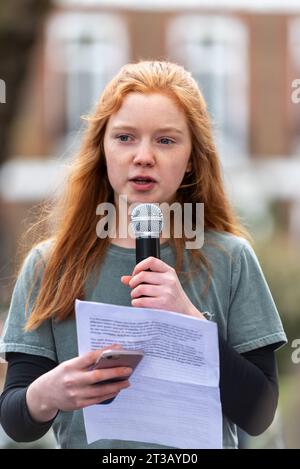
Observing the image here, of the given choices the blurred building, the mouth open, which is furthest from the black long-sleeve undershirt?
the blurred building

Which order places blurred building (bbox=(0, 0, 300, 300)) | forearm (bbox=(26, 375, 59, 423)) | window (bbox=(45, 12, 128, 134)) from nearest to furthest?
forearm (bbox=(26, 375, 59, 423)) < window (bbox=(45, 12, 128, 134)) < blurred building (bbox=(0, 0, 300, 300))

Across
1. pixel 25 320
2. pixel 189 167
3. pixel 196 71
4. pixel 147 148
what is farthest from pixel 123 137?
pixel 196 71

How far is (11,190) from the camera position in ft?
51.4

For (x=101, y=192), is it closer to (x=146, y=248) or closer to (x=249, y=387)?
(x=146, y=248)

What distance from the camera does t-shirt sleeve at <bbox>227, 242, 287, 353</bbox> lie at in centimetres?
199

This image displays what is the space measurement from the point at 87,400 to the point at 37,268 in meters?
0.34

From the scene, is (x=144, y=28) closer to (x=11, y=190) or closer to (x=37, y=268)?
(x=11, y=190)

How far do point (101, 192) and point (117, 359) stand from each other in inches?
17.4

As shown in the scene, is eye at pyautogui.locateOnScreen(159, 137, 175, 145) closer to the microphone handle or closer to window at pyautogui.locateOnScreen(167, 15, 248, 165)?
the microphone handle

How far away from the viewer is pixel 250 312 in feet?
6.56

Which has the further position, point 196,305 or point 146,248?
point 196,305

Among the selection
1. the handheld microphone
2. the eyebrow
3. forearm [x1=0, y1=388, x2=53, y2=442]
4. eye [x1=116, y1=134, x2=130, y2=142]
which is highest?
the eyebrow

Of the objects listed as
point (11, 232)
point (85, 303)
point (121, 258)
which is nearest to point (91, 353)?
point (85, 303)

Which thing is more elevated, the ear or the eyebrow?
the eyebrow
